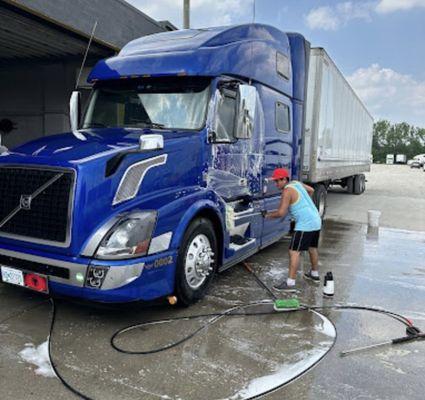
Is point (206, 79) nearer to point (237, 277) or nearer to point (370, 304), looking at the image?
point (237, 277)

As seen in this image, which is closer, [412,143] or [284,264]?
[284,264]

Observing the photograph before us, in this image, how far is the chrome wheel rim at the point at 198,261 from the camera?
4.51 metres

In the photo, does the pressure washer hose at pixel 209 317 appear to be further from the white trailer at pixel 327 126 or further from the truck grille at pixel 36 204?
the white trailer at pixel 327 126

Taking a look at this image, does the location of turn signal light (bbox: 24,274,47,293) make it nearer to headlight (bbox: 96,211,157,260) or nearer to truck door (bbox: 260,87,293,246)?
headlight (bbox: 96,211,157,260)

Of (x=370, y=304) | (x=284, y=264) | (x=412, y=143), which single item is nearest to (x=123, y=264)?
(x=370, y=304)

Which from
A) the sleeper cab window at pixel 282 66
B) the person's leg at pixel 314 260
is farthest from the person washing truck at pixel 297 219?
the sleeper cab window at pixel 282 66

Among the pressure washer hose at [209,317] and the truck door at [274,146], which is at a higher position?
the truck door at [274,146]

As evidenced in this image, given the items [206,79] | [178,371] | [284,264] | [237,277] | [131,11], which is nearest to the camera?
[178,371]

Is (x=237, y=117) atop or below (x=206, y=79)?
below

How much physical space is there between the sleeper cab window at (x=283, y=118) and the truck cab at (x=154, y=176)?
0.33ft

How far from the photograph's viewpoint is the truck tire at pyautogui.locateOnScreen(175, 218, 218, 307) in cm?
435

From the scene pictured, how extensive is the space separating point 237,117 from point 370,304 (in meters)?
Result: 2.60

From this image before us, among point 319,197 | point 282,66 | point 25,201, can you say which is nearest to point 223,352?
point 25,201

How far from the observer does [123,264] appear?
368 centimetres
